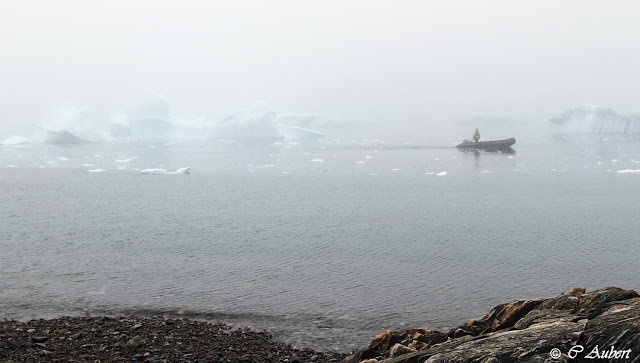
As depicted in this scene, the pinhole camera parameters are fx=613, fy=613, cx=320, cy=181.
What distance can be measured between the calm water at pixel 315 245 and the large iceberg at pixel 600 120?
49186mm

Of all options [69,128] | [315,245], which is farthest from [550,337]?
[69,128]

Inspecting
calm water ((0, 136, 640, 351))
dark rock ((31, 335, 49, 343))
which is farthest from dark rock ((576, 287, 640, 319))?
dark rock ((31, 335, 49, 343))

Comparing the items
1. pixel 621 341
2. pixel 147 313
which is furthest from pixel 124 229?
pixel 621 341

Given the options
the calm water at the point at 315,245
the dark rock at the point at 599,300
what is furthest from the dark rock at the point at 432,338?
the calm water at the point at 315,245

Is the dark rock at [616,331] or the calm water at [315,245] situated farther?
the calm water at [315,245]

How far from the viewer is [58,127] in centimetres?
7950

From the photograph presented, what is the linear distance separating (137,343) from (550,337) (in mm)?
7539

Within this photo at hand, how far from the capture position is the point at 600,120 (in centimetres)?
10225

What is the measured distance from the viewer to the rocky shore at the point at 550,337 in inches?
294

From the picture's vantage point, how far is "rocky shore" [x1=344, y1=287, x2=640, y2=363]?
747 centimetres

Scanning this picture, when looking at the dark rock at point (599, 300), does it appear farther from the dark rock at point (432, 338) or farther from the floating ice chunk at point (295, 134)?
the floating ice chunk at point (295, 134)

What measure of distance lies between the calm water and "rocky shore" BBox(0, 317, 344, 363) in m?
1.18

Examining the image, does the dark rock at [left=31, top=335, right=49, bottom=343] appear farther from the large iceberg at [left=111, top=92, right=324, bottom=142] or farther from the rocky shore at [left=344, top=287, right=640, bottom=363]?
the large iceberg at [left=111, top=92, right=324, bottom=142]

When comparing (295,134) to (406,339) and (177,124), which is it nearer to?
(177,124)
